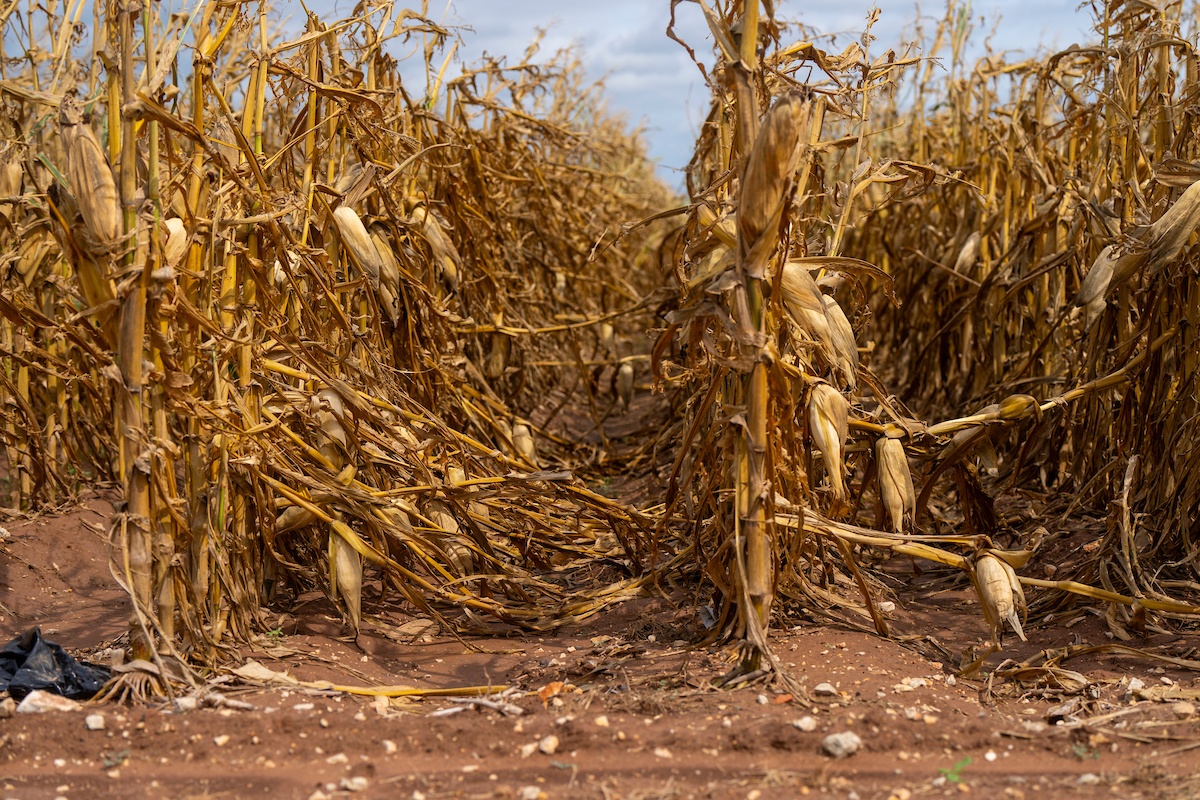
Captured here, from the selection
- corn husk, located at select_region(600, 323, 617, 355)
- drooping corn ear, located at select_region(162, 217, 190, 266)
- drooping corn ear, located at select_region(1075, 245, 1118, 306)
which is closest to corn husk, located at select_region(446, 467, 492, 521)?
drooping corn ear, located at select_region(162, 217, 190, 266)

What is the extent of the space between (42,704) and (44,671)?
0.13 metres

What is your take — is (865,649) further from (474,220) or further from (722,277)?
(474,220)

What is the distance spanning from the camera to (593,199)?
642cm

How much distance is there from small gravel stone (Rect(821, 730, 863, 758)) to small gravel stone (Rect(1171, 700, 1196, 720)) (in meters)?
0.62

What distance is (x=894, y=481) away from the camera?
224cm

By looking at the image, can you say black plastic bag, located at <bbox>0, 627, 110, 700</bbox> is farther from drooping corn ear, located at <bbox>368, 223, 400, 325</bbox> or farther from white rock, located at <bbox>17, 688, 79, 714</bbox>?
drooping corn ear, located at <bbox>368, 223, 400, 325</bbox>

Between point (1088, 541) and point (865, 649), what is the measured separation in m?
1.04

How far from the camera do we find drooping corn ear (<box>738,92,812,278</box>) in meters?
1.72

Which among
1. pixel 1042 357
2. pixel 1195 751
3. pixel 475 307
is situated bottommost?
pixel 1195 751

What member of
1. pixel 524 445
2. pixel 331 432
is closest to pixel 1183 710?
pixel 331 432

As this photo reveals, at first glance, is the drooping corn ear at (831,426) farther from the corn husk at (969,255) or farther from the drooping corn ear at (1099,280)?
the corn husk at (969,255)

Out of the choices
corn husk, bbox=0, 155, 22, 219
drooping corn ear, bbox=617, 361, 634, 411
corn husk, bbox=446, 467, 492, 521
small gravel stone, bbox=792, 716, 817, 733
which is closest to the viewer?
small gravel stone, bbox=792, 716, 817, 733

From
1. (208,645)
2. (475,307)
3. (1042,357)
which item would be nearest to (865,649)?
(208,645)

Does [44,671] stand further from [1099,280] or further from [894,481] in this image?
[1099,280]
